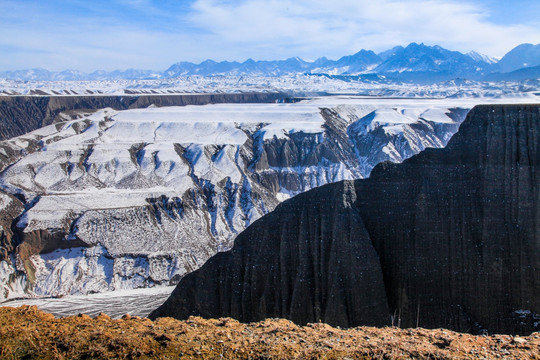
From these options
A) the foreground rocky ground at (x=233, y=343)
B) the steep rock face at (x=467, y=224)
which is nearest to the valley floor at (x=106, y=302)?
the steep rock face at (x=467, y=224)

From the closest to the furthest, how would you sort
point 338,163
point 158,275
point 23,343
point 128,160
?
point 23,343
point 158,275
point 128,160
point 338,163

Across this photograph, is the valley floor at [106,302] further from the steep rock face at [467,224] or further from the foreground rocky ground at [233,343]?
the foreground rocky ground at [233,343]

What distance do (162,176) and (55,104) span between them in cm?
6979

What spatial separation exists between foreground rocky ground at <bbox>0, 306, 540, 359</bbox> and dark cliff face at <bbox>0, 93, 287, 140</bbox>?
97814 millimetres

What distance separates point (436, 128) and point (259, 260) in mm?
68078

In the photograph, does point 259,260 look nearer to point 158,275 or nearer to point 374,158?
point 158,275

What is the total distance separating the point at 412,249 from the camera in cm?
1727

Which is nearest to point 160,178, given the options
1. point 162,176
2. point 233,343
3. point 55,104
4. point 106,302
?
point 162,176

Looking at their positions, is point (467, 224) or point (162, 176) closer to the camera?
point (467, 224)

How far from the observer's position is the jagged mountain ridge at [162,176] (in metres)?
39.6

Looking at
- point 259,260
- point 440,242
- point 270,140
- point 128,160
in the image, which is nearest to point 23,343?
point 259,260

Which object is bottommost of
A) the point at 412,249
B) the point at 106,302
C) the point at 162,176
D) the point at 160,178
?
the point at 106,302

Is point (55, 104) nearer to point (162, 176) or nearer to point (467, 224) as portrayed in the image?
point (162, 176)

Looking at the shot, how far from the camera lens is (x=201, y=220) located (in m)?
47.9
